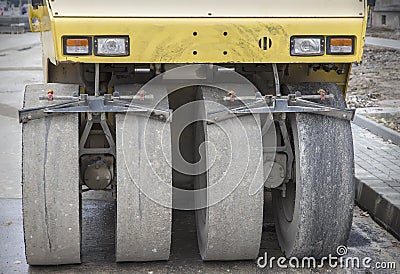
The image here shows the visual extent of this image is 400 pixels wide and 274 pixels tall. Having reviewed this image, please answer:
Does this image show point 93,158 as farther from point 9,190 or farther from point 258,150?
point 9,190

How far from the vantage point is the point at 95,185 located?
4.93m

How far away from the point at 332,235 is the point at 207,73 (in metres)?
1.33

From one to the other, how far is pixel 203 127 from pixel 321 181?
0.84m

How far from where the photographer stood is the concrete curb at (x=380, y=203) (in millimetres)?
5969

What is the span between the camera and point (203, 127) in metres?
5.00

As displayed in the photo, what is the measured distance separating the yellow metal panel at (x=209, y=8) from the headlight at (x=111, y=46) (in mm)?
145

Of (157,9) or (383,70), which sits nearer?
(157,9)

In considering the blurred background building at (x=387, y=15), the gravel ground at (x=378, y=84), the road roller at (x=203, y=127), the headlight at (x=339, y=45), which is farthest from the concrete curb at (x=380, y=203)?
the blurred background building at (x=387, y=15)

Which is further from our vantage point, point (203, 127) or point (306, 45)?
point (203, 127)

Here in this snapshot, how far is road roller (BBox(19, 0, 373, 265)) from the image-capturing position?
15.1ft

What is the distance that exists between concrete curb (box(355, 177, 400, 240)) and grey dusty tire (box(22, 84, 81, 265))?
257 cm

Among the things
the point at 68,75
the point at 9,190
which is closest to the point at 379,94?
the point at 9,190

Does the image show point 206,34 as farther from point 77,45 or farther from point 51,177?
point 51,177

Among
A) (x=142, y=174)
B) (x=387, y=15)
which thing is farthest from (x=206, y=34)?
(x=387, y=15)
